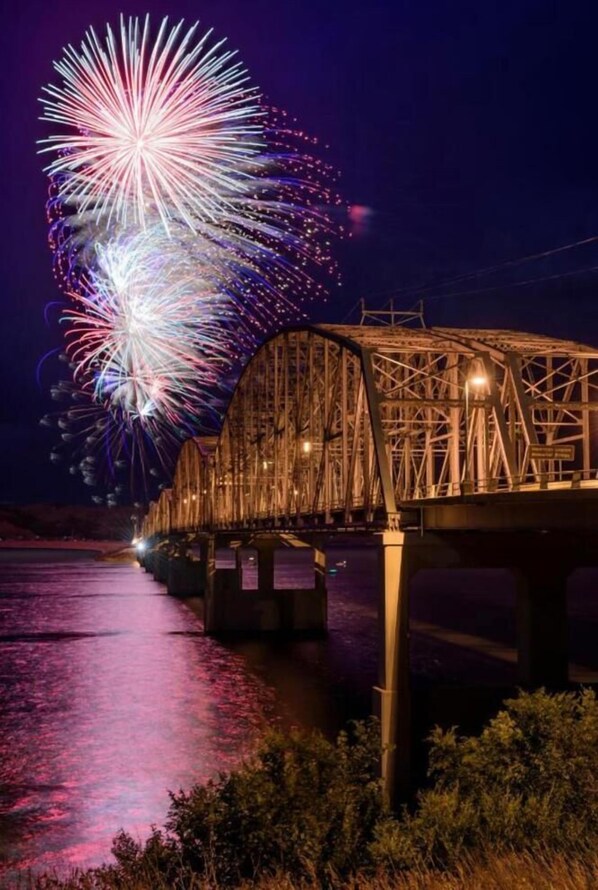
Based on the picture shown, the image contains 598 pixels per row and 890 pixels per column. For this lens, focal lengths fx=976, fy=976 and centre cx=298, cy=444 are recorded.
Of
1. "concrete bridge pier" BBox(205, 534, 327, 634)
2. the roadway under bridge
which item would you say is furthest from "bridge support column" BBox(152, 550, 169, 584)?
the roadway under bridge

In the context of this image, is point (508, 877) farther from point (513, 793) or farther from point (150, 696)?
point (150, 696)

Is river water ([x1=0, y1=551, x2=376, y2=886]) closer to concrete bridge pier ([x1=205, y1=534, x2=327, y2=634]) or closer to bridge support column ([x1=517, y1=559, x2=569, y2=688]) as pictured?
concrete bridge pier ([x1=205, y1=534, x2=327, y2=634])

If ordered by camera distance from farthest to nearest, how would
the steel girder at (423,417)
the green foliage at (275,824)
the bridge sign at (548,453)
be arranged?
the steel girder at (423,417)
the bridge sign at (548,453)
the green foliage at (275,824)

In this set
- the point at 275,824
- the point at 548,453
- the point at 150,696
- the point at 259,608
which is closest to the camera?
the point at 275,824

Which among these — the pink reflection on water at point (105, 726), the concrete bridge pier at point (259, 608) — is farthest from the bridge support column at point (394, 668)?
the concrete bridge pier at point (259, 608)

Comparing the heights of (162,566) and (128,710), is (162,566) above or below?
above

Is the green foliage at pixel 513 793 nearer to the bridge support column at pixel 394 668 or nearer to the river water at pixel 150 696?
the bridge support column at pixel 394 668

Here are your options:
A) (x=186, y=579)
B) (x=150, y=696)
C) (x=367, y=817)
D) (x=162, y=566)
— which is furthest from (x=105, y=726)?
(x=162, y=566)
